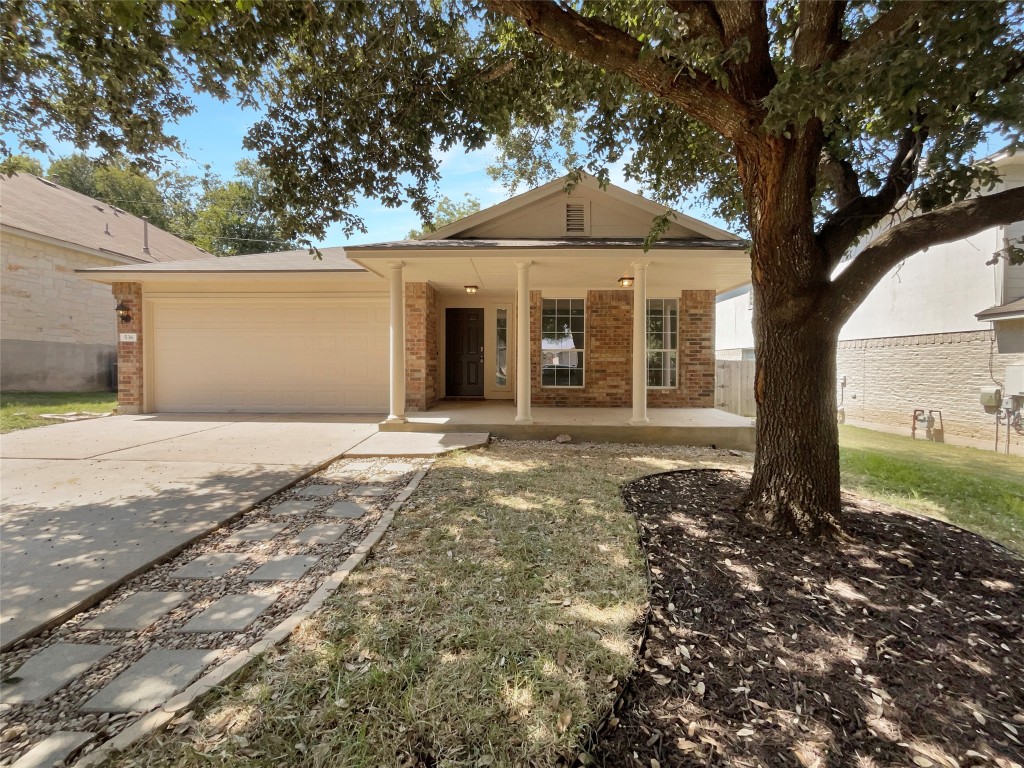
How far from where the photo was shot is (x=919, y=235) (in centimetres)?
328

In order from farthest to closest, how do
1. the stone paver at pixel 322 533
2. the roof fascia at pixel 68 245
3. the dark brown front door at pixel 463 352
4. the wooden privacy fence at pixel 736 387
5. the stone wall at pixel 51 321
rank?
the stone wall at pixel 51 321, the roof fascia at pixel 68 245, the wooden privacy fence at pixel 736 387, the dark brown front door at pixel 463 352, the stone paver at pixel 322 533

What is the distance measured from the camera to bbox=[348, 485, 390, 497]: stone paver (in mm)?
4672

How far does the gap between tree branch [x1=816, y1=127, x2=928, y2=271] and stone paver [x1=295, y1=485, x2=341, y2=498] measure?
4.79m

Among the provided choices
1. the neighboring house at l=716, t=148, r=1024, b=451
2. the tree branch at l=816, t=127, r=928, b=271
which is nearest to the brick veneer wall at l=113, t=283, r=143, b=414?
the tree branch at l=816, t=127, r=928, b=271

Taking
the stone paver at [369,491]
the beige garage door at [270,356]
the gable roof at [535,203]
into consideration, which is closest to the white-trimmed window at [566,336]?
the gable roof at [535,203]

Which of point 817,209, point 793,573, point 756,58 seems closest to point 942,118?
point 756,58

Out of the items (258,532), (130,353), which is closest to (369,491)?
(258,532)

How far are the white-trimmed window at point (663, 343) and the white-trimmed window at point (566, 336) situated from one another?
1.43 m

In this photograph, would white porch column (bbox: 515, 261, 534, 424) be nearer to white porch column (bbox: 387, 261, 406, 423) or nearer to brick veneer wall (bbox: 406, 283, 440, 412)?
white porch column (bbox: 387, 261, 406, 423)

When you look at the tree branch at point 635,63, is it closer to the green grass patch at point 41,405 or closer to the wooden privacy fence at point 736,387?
the wooden privacy fence at point 736,387

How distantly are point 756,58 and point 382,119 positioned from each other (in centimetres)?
406

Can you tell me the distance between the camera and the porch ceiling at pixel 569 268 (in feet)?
23.4

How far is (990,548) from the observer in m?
3.40

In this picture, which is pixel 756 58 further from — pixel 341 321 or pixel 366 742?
pixel 341 321
